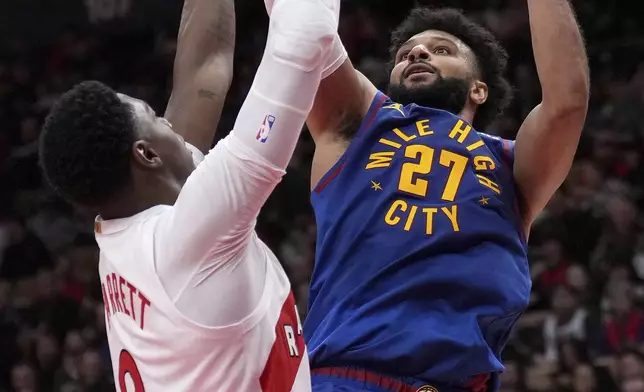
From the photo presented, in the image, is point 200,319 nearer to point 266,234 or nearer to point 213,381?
point 213,381

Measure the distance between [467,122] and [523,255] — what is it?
1.58 feet

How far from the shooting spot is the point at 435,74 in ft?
11.5

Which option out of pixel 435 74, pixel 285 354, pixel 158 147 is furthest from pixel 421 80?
pixel 285 354

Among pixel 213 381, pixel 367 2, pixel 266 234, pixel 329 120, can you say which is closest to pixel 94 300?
pixel 266 234

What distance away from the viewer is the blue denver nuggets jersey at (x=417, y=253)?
2963 mm

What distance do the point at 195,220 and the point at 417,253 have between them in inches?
40.5

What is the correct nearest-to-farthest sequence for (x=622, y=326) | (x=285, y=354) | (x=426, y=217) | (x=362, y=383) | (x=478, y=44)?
(x=285, y=354) < (x=362, y=383) < (x=426, y=217) < (x=478, y=44) < (x=622, y=326)

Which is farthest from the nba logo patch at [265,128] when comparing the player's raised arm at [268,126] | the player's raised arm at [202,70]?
the player's raised arm at [202,70]

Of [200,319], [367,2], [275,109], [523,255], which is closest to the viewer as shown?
[275,109]

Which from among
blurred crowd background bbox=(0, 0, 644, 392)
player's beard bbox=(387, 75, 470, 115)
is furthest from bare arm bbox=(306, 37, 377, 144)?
blurred crowd background bbox=(0, 0, 644, 392)

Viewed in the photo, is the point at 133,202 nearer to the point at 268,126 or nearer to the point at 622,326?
the point at 268,126

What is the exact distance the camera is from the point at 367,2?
33.8 feet

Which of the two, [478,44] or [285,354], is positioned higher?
[478,44]

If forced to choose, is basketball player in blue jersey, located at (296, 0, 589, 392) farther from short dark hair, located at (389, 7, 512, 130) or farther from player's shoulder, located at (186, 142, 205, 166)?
player's shoulder, located at (186, 142, 205, 166)
